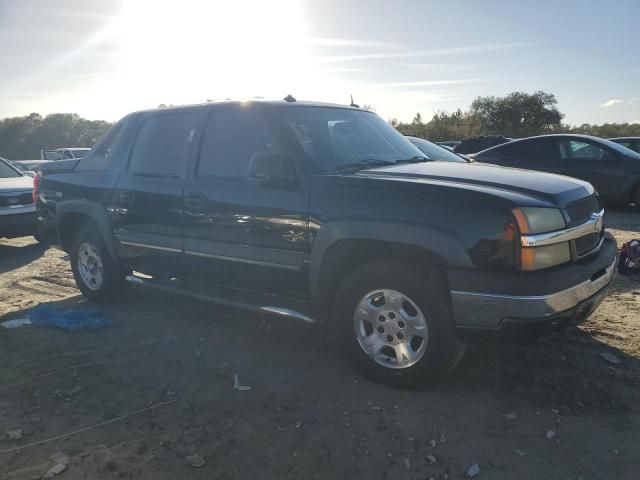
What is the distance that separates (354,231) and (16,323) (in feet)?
12.0

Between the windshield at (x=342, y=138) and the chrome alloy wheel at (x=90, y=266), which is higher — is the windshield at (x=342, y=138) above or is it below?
above

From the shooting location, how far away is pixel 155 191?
4.72m

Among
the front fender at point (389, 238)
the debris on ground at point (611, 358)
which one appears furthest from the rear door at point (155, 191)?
the debris on ground at point (611, 358)

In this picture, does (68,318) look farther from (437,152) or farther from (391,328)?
(437,152)

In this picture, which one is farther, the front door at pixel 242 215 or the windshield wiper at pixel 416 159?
the windshield wiper at pixel 416 159

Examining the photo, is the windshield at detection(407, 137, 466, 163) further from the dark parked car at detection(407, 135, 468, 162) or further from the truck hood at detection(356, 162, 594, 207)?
the truck hood at detection(356, 162, 594, 207)

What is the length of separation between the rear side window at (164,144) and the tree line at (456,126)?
91.5 ft

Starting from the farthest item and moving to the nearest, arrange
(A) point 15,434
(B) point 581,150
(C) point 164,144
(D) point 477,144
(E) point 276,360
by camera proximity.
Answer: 1. (D) point 477,144
2. (B) point 581,150
3. (C) point 164,144
4. (E) point 276,360
5. (A) point 15,434

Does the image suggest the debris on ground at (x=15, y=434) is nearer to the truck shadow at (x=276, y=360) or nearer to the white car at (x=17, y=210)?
the truck shadow at (x=276, y=360)

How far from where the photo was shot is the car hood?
8.95m

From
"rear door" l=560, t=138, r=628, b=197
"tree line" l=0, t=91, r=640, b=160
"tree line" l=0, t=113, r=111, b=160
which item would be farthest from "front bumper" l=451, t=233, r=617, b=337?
"tree line" l=0, t=113, r=111, b=160

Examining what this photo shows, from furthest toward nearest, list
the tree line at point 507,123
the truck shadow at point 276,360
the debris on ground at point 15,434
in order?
1. the tree line at point 507,123
2. the truck shadow at point 276,360
3. the debris on ground at point 15,434

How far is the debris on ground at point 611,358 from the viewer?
3.74m

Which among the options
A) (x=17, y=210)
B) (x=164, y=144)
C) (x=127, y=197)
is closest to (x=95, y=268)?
(x=127, y=197)
